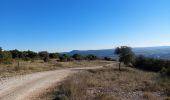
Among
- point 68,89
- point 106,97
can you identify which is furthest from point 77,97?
point 68,89

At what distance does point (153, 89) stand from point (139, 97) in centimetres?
415

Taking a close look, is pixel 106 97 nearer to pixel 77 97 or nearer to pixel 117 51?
pixel 77 97

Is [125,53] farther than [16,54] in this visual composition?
No

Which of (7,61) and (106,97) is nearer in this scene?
(106,97)

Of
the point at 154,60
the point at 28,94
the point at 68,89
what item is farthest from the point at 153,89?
the point at 154,60

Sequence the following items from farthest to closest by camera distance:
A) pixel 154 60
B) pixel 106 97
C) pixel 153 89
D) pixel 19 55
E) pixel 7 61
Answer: pixel 19 55 < pixel 154 60 < pixel 7 61 < pixel 153 89 < pixel 106 97

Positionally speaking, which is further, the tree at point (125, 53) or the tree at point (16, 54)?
the tree at point (16, 54)

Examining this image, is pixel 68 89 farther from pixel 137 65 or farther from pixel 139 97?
pixel 137 65

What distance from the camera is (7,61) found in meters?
53.1

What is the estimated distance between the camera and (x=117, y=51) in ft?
189

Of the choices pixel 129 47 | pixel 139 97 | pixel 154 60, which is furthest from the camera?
pixel 154 60

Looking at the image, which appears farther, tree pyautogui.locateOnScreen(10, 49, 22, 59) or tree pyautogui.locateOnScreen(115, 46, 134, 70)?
tree pyautogui.locateOnScreen(10, 49, 22, 59)

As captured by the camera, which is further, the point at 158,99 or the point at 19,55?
the point at 19,55

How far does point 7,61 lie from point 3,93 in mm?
35963
